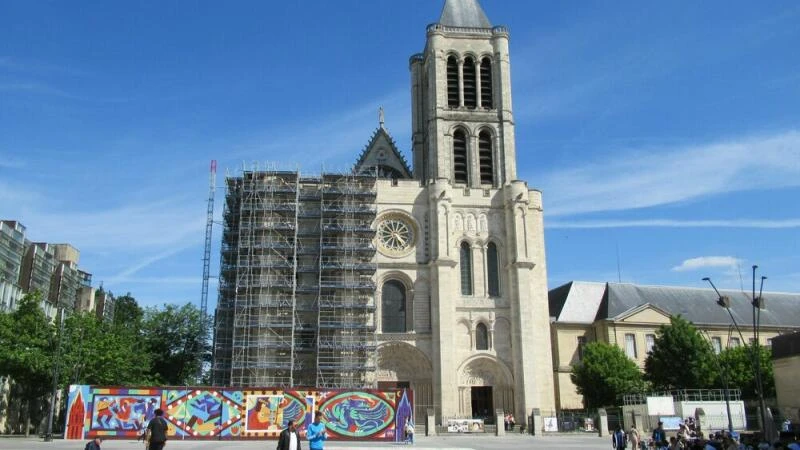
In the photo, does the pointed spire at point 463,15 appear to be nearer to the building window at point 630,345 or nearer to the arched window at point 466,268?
the arched window at point 466,268

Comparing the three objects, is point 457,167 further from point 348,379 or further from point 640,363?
point 640,363

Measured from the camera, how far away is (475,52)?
157 feet

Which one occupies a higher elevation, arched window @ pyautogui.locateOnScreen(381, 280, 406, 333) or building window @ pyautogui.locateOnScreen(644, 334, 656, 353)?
arched window @ pyautogui.locateOnScreen(381, 280, 406, 333)

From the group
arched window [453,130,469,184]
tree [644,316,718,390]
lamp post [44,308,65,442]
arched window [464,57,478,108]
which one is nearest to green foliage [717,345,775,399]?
tree [644,316,718,390]

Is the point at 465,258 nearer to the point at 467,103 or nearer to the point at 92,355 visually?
the point at 467,103

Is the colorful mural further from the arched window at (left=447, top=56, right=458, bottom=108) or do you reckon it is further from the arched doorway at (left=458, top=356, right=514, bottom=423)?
the arched window at (left=447, top=56, right=458, bottom=108)

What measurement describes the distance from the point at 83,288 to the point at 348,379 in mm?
24325

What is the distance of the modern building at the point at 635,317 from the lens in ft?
166

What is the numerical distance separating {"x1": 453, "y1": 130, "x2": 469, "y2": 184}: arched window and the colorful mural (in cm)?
1844

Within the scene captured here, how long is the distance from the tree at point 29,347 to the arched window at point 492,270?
2328cm

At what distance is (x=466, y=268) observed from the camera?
43312 millimetres

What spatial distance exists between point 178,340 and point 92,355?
1129cm

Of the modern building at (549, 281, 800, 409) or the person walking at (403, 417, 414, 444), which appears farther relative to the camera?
the modern building at (549, 281, 800, 409)

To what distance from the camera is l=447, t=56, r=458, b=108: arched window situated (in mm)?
47250
